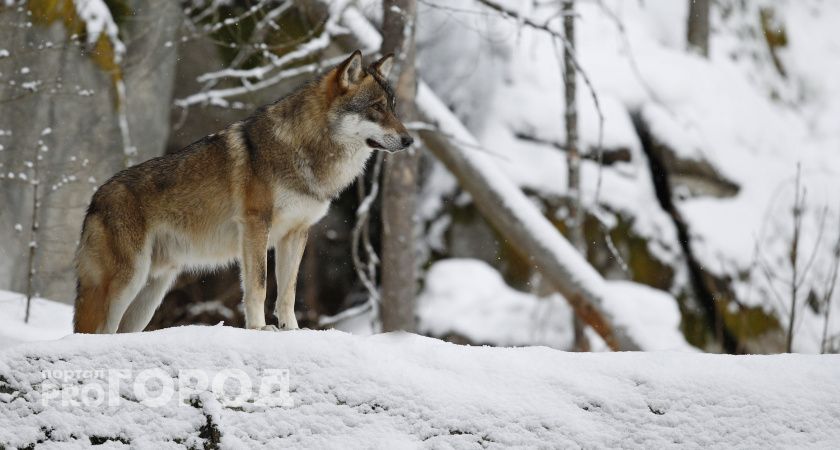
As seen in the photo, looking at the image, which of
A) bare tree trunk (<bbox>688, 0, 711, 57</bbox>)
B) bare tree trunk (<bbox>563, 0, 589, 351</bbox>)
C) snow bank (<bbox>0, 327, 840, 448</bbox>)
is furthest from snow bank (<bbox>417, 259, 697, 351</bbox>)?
snow bank (<bbox>0, 327, 840, 448</bbox>)

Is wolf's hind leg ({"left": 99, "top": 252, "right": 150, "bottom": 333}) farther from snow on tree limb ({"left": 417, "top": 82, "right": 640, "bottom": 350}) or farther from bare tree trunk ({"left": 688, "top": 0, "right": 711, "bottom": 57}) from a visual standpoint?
bare tree trunk ({"left": 688, "top": 0, "right": 711, "bottom": 57})

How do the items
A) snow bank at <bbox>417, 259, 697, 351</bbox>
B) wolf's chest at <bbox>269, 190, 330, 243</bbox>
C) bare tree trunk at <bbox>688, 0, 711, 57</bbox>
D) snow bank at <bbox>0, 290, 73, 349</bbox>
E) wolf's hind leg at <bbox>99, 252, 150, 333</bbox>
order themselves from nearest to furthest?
snow bank at <bbox>0, 290, 73, 349</bbox> → wolf's hind leg at <bbox>99, 252, 150, 333</bbox> → wolf's chest at <bbox>269, 190, 330, 243</bbox> → snow bank at <bbox>417, 259, 697, 351</bbox> → bare tree trunk at <bbox>688, 0, 711, 57</bbox>

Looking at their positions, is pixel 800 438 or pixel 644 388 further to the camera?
pixel 644 388

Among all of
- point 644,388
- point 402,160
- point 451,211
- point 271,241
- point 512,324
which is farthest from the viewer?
point 451,211

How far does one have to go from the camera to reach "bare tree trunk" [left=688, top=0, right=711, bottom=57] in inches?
489

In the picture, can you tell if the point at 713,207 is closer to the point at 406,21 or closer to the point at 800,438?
the point at 406,21

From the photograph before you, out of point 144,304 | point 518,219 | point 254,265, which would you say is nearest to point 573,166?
point 518,219

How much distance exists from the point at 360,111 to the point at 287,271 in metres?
1.00

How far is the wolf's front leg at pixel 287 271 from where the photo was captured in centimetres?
457

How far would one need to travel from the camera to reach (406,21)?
22.5 feet

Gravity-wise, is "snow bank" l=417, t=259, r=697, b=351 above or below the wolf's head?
below

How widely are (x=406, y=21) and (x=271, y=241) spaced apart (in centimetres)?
294

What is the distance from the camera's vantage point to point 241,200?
14.7 ft

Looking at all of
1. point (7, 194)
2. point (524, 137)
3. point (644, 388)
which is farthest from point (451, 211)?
point (644, 388)
